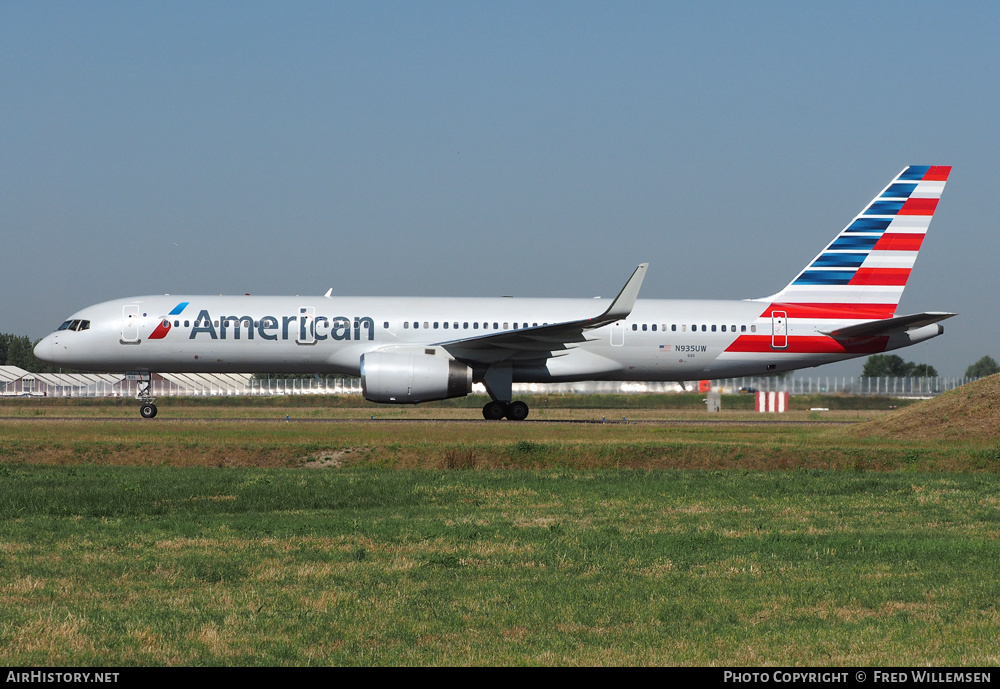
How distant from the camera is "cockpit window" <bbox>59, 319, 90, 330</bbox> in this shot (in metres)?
31.0

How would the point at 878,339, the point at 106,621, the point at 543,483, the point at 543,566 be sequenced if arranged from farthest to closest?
the point at 878,339, the point at 543,483, the point at 543,566, the point at 106,621

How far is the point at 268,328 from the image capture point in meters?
30.3

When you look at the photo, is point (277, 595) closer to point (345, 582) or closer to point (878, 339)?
point (345, 582)

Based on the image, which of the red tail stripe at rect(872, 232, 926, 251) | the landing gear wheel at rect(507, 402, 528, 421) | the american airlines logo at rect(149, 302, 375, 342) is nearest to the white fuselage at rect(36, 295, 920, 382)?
the american airlines logo at rect(149, 302, 375, 342)

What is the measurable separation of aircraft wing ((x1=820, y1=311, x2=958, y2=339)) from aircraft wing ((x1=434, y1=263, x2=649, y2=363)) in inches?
286

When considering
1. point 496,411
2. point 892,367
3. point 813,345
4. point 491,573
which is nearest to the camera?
point 491,573

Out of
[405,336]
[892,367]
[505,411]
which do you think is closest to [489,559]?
[505,411]

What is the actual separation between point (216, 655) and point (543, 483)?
9.66 m

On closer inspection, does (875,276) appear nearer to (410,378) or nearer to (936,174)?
(936,174)

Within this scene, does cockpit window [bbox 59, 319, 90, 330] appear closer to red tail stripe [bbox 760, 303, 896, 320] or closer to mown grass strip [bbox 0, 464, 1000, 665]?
mown grass strip [bbox 0, 464, 1000, 665]

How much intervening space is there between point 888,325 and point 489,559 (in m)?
23.8

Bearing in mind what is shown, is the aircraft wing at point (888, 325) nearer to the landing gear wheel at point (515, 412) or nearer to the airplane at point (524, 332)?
the airplane at point (524, 332)

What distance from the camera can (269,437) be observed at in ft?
73.4
